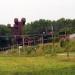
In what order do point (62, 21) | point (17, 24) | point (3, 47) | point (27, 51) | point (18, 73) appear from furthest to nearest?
point (62, 21)
point (17, 24)
point (3, 47)
point (27, 51)
point (18, 73)

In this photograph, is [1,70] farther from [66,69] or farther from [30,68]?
[66,69]

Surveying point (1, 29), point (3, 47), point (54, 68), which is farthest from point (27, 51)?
point (1, 29)

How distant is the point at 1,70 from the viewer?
1151 cm

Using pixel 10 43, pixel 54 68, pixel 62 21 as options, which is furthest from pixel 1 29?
pixel 54 68

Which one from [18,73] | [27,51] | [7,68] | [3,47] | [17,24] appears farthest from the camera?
[17,24]

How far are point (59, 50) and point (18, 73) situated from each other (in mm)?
10239

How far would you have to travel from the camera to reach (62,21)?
52.7 m

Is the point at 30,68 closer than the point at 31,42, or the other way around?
the point at 30,68

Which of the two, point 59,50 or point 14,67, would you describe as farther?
point 59,50

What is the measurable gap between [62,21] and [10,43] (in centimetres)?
2670

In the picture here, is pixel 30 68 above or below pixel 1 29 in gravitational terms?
below

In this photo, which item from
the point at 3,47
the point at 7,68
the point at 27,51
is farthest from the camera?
the point at 3,47

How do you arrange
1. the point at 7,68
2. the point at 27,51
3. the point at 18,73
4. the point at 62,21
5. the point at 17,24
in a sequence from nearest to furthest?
the point at 18,73, the point at 7,68, the point at 27,51, the point at 17,24, the point at 62,21

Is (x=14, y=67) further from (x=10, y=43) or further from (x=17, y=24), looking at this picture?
(x=17, y=24)
